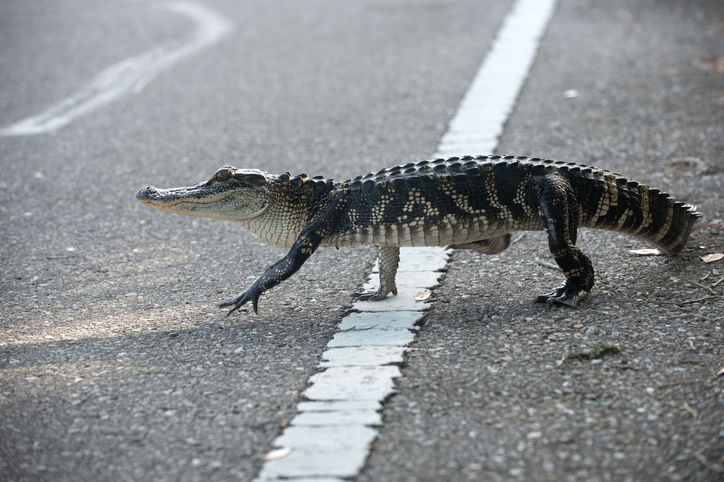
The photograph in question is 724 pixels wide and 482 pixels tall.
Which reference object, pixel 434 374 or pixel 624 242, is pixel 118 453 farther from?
pixel 624 242

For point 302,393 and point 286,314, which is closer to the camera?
point 302,393

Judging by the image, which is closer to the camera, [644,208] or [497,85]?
[644,208]

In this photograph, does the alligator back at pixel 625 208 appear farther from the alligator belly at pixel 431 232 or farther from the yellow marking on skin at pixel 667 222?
the alligator belly at pixel 431 232

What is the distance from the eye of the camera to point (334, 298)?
4.40m

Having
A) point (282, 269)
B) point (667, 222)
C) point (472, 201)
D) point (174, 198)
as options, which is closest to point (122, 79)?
point (174, 198)

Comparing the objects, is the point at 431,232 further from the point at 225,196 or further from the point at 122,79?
the point at 122,79

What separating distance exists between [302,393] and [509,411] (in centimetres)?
98

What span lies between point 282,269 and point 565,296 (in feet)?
5.50

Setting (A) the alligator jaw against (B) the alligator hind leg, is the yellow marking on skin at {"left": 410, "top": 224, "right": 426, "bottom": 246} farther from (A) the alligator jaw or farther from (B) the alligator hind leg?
(A) the alligator jaw

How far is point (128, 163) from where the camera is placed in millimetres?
7340

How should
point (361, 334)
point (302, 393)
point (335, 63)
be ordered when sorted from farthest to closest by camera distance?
point (335, 63), point (361, 334), point (302, 393)

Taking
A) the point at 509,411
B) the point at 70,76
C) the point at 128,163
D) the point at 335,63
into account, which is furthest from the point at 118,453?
the point at 70,76

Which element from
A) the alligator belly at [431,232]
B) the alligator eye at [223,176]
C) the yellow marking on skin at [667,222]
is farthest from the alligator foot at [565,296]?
Answer: the alligator eye at [223,176]

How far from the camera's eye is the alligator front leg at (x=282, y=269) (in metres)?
3.99
